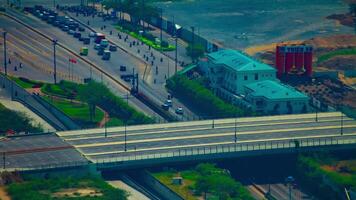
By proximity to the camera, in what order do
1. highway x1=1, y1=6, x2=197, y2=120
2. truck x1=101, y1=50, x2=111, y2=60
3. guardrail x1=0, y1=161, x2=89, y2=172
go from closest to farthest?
guardrail x1=0, y1=161, x2=89, y2=172 → highway x1=1, y1=6, x2=197, y2=120 → truck x1=101, y1=50, x2=111, y2=60

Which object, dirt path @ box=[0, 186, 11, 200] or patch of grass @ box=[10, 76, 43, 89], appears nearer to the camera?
dirt path @ box=[0, 186, 11, 200]

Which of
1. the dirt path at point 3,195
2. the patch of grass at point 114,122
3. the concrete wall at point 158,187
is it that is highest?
the dirt path at point 3,195

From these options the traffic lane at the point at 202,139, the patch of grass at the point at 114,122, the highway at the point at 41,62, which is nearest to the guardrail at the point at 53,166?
the traffic lane at the point at 202,139

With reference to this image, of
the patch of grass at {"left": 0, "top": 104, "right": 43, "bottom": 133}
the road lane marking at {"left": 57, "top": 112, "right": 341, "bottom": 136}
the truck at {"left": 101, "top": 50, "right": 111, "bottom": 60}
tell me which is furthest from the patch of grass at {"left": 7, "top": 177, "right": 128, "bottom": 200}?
the truck at {"left": 101, "top": 50, "right": 111, "bottom": 60}

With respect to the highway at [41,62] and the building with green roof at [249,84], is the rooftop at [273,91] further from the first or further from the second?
the highway at [41,62]

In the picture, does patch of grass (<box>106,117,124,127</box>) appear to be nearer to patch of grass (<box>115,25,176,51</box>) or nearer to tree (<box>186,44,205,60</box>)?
tree (<box>186,44,205,60</box>)

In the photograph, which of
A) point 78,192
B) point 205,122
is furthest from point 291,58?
point 78,192

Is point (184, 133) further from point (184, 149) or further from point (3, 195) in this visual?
point (3, 195)
